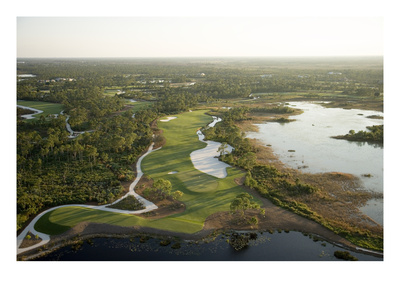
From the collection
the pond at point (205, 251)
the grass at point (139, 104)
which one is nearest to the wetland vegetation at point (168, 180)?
the pond at point (205, 251)

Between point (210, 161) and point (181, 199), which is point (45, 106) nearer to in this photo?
point (210, 161)

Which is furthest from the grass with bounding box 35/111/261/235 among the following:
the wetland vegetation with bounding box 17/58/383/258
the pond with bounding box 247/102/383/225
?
the pond with bounding box 247/102/383/225

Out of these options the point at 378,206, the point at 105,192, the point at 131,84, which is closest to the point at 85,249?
the point at 105,192

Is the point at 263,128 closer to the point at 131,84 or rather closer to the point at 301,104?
the point at 301,104

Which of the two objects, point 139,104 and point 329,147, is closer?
point 329,147

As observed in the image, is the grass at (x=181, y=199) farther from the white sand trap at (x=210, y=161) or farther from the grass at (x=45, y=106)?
the grass at (x=45, y=106)

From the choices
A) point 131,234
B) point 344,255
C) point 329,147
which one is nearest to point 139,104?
point 329,147
